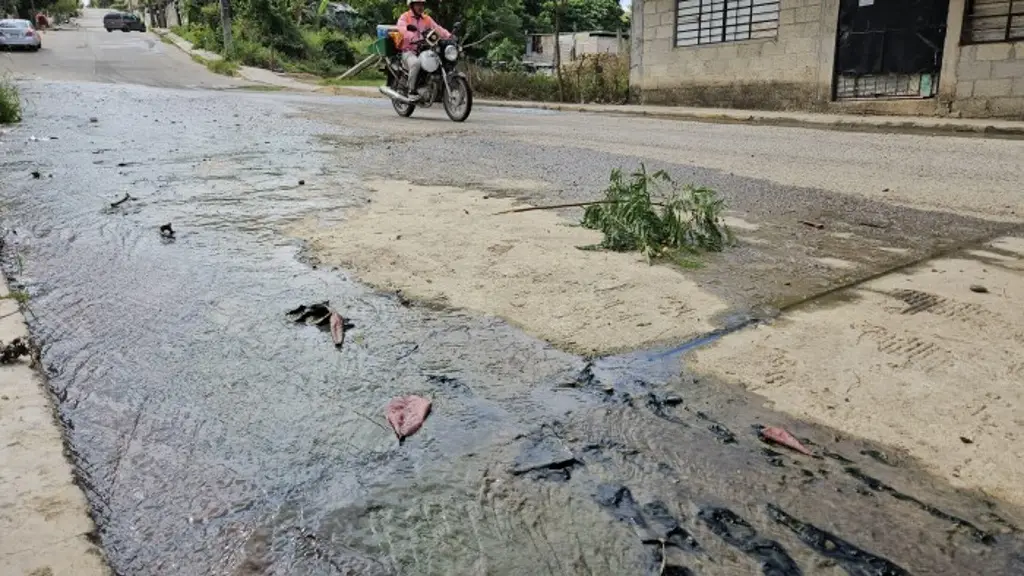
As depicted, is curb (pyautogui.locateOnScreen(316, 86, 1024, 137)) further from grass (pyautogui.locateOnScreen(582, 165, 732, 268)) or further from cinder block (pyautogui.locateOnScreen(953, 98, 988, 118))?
grass (pyautogui.locateOnScreen(582, 165, 732, 268))

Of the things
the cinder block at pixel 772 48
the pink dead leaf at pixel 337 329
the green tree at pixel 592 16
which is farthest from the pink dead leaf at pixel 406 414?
the green tree at pixel 592 16

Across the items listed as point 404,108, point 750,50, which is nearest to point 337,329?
point 404,108

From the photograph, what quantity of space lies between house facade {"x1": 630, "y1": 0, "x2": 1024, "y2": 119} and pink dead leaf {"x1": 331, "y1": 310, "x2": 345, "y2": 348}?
12.5 meters

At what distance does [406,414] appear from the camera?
6.79ft

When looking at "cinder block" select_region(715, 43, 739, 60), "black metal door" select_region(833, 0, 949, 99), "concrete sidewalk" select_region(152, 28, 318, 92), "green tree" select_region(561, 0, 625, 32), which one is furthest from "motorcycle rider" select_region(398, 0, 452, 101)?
"green tree" select_region(561, 0, 625, 32)

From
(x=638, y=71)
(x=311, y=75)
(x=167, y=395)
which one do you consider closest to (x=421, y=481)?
(x=167, y=395)

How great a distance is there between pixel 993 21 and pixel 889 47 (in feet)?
5.13

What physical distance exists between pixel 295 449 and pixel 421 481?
363mm

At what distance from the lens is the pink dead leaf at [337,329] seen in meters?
2.59

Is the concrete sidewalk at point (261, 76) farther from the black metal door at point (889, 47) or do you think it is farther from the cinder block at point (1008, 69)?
the cinder block at point (1008, 69)

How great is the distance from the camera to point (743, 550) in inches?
60.2

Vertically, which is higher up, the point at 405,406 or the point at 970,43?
the point at 970,43

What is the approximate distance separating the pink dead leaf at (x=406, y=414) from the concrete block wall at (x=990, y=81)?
12787 millimetres

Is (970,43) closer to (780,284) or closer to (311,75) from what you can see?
(780,284)
